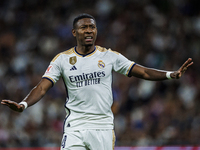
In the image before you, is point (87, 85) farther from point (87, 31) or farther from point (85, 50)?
point (87, 31)

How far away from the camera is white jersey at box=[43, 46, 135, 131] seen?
457 cm

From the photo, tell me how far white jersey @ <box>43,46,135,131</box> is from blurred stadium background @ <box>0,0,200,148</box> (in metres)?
3.14

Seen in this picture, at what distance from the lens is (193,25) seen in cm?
1188

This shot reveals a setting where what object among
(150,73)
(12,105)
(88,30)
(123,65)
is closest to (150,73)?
(150,73)

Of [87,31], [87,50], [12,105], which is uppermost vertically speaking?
[87,31]

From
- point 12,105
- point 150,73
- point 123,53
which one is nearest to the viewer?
point 12,105

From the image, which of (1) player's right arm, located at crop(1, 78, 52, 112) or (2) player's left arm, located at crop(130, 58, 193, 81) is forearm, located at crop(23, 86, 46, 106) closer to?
(1) player's right arm, located at crop(1, 78, 52, 112)

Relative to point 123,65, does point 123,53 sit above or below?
above

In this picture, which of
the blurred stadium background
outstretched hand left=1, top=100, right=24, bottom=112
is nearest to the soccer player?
outstretched hand left=1, top=100, right=24, bottom=112

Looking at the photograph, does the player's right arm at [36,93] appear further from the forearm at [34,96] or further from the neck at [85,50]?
the neck at [85,50]

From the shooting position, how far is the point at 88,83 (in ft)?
15.2

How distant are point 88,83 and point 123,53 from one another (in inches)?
281

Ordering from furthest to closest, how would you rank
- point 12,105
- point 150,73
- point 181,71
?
1. point 150,73
2. point 181,71
3. point 12,105

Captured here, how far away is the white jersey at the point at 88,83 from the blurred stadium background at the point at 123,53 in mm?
3136
